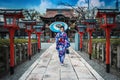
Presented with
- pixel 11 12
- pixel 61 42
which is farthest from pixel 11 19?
pixel 61 42

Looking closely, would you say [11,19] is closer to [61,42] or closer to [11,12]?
[11,12]

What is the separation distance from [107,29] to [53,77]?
2.69 metres

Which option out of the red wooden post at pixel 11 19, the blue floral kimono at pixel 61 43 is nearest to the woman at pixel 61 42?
the blue floral kimono at pixel 61 43

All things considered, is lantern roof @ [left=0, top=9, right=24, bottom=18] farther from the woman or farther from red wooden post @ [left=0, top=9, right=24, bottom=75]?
the woman

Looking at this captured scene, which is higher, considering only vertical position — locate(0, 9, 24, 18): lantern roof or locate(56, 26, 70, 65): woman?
locate(0, 9, 24, 18): lantern roof

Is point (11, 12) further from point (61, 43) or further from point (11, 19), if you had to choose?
point (61, 43)

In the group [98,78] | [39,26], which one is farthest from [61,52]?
[39,26]

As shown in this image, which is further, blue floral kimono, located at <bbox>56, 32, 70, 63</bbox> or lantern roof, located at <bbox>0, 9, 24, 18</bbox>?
blue floral kimono, located at <bbox>56, 32, 70, 63</bbox>

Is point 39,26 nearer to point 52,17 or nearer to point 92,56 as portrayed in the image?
point 92,56

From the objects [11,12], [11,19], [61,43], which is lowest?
[61,43]

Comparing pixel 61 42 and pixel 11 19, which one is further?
pixel 61 42

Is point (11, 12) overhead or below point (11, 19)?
overhead

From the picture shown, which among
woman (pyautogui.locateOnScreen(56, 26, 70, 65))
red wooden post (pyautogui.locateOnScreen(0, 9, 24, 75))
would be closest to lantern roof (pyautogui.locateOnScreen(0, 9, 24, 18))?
red wooden post (pyautogui.locateOnScreen(0, 9, 24, 75))

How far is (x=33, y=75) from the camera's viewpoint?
7.63 m
